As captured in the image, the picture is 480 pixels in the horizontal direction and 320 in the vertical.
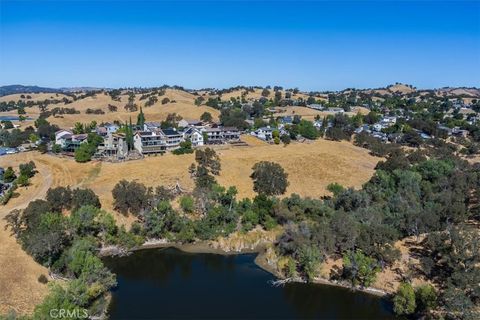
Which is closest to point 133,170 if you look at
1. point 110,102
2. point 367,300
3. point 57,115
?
point 367,300

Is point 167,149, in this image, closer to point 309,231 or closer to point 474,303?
point 309,231

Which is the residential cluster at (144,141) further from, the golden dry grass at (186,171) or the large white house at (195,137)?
the golden dry grass at (186,171)

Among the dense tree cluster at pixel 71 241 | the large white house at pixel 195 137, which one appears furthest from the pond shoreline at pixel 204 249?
the large white house at pixel 195 137

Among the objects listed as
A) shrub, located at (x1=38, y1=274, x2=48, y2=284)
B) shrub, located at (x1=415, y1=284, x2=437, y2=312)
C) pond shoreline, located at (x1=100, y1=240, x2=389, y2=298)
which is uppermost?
shrub, located at (x1=415, y1=284, x2=437, y2=312)

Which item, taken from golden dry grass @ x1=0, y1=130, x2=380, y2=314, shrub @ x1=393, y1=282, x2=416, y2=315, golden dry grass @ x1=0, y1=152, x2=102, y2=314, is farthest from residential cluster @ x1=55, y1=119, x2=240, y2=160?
shrub @ x1=393, y1=282, x2=416, y2=315

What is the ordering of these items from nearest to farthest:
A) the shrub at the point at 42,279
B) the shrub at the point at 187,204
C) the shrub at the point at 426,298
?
the shrub at the point at 426,298, the shrub at the point at 42,279, the shrub at the point at 187,204

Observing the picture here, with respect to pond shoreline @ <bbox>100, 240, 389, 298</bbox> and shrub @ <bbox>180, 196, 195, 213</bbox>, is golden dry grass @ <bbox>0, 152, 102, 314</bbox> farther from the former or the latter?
shrub @ <bbox>180, 196, 195, 213</bbox>

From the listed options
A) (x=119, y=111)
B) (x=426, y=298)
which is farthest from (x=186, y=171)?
(x=119, y=111)

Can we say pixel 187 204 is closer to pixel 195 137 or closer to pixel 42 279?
pixel 42 279
